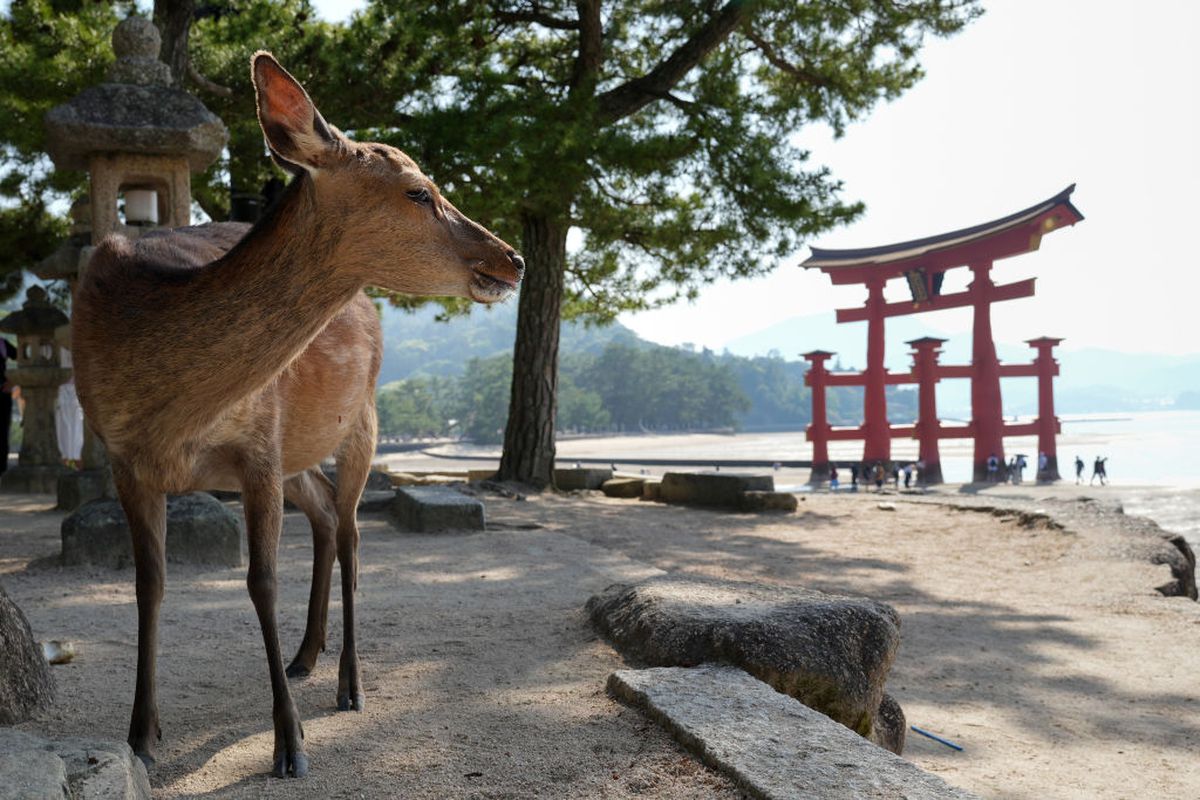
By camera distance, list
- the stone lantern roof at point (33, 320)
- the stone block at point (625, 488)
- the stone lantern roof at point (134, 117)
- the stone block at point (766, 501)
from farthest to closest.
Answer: the stone lantern roof at point (33, 320), the stone block at point (625, 488), the stone block at point (766, 501), the stone lantern roof at point (134, 117)

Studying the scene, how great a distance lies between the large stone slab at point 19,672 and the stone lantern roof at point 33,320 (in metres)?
11.1

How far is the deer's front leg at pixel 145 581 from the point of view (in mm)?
2283

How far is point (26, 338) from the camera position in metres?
12.6

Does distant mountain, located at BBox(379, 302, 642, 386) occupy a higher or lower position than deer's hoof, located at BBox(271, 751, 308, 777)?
higher

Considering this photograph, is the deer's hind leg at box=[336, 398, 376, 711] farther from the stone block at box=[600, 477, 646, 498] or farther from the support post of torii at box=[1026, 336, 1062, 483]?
the support post of torii at box=[1026, 336, 1062, 483]

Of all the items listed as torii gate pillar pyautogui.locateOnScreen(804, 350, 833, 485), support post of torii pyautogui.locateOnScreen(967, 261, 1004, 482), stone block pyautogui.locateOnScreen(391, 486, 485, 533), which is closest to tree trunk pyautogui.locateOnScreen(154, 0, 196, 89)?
stone block pyautogui.locateOnScreen(391, 486, 485, 533)

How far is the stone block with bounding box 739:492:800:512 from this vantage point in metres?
9.81

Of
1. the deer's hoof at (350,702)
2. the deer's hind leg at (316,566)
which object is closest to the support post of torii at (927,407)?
the deer's hind leg at (316,566)

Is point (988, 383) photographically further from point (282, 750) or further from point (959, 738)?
point (282, 750)

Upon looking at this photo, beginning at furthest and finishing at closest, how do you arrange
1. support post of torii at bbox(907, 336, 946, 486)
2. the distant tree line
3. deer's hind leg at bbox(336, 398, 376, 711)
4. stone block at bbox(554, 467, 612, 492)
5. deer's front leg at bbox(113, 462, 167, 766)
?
the distant tree line, support post of torii at bbox(907, 336, 946, 486), stone block at bbox(554, 467, 612, 492), deer's hind leg at bbox(336, 398, 376, 711), deer's front leg at bbox(113, 462, 167, 766)

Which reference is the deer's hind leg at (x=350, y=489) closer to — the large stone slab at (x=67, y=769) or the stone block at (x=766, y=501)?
the large stone slab at (x=67, y=769)

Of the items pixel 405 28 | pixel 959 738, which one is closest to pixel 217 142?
pixel 405 28

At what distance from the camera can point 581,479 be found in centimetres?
1217

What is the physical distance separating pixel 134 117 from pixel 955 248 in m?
20.5
